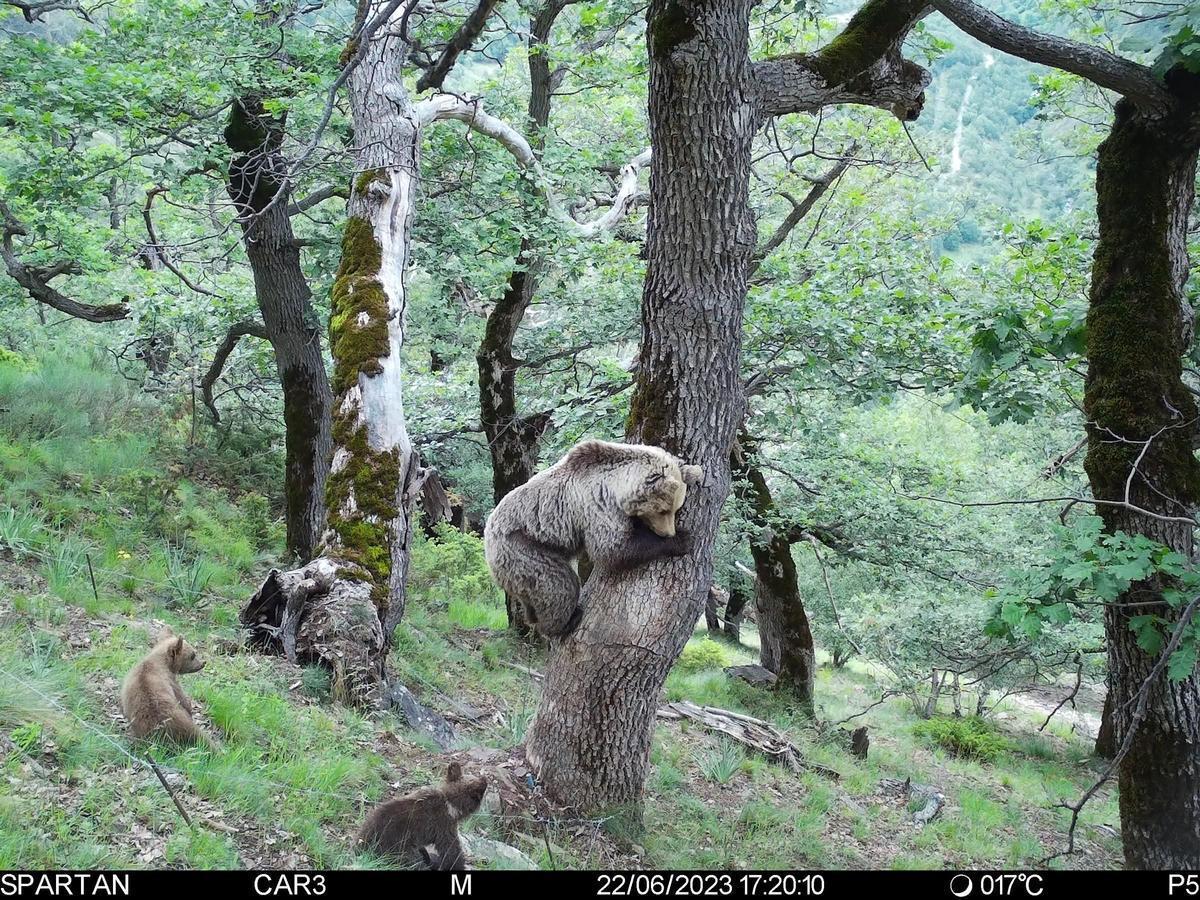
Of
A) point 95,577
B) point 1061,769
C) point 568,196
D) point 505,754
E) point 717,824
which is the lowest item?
point 1061,769

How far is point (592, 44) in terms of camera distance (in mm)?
11695

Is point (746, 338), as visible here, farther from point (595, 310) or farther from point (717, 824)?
point (717, 824)

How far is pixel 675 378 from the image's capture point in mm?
4941

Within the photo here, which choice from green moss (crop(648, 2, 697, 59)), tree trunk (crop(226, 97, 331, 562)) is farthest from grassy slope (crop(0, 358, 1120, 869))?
green moss (crop(648, 2, 697, 59))

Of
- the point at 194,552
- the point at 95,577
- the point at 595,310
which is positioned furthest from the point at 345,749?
the point at 595,310

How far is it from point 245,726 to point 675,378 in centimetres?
298

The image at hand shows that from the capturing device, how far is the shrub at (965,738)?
1334cm

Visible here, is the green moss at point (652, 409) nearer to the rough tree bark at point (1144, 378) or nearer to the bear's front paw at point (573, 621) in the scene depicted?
the bear's front paw at point (573, 621)

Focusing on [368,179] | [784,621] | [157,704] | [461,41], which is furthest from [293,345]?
[784,621]

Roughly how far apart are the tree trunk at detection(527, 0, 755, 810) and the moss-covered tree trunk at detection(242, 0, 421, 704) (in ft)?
5.67

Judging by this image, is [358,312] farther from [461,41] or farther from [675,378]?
[675,378]

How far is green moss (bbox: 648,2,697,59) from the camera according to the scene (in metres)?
4.62
